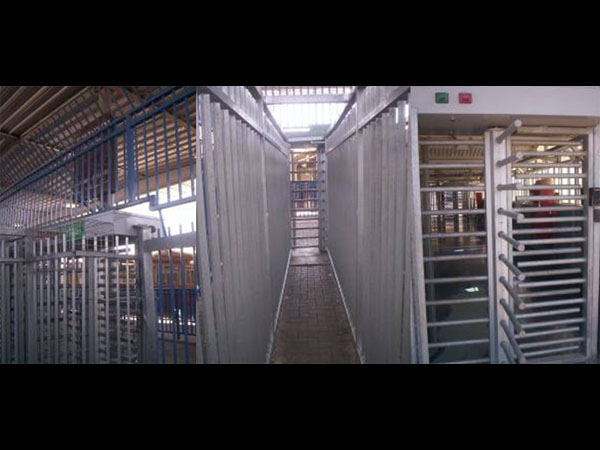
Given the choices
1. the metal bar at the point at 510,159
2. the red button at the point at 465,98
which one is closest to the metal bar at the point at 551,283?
the metal bar at the point at 510,159

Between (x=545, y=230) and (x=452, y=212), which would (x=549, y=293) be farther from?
(x=452, y=212)

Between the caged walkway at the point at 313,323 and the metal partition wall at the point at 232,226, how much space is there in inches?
23.9

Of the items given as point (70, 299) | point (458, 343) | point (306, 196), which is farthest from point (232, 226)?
point (306, 196)

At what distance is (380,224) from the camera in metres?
2.96

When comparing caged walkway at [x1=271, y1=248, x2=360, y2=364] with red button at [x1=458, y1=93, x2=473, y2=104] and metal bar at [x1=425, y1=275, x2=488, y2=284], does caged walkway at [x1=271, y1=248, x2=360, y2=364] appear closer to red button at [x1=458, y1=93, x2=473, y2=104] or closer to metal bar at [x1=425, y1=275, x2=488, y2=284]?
metal bar at [x1=425, y1=275, x2=488, y2=284]

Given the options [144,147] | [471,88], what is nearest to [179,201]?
[144,147]

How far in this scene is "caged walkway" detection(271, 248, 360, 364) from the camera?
3.98 m

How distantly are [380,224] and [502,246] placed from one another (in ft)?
3.88

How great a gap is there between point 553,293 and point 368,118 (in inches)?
99.9

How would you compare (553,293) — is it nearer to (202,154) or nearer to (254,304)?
(254,304)

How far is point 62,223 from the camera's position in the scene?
4.08m

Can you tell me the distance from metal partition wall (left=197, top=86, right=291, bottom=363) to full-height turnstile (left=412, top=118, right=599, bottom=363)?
5.57 ft

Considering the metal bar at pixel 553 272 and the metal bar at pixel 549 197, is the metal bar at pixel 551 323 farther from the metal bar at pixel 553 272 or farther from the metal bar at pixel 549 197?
the metal bar at pixel 549 197

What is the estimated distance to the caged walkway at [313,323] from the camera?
398 cm
